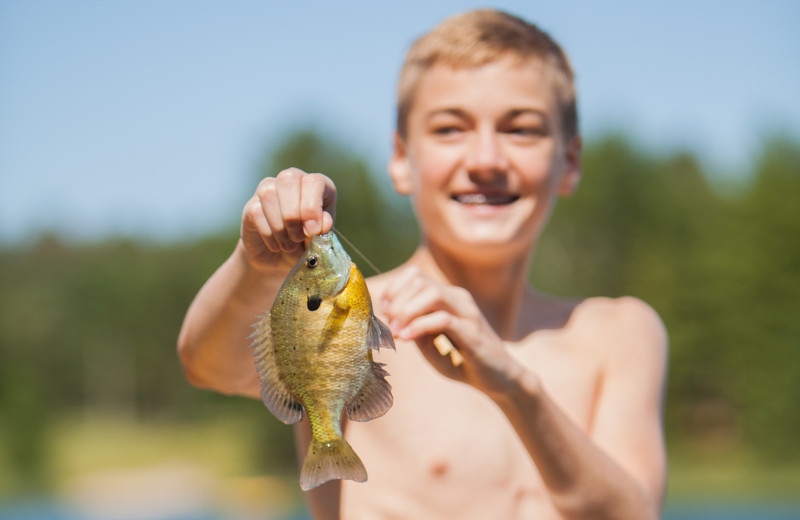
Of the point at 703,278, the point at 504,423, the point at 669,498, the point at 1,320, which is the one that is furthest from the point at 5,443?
the point at 504,423

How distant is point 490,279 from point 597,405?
0.60m

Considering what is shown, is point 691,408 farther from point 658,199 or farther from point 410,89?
point 410,89

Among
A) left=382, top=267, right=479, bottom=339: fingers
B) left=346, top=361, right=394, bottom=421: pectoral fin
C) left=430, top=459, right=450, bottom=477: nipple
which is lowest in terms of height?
left=430, top=459, right=450, bottom=477: nipple

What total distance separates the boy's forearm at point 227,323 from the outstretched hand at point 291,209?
268 millimetres

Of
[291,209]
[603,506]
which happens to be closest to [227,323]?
[291,209]

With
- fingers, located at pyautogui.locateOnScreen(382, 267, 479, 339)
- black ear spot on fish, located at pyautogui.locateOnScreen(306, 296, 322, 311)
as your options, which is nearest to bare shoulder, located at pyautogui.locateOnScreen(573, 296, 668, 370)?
fingers, located at pyautogui.locateOnScreen(382, 267, 479, 339)

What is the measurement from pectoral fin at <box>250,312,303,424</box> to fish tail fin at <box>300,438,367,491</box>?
78 mm

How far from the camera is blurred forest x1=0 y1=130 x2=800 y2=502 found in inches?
880

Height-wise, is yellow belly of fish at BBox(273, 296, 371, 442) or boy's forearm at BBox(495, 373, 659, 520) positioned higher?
yellow belly of fish at BBox(273, 296, 371, 442)

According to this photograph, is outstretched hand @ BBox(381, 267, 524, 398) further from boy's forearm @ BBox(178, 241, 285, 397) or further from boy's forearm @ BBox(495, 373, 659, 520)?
boy's forearm @ BBox(178, 241, 285, 397)

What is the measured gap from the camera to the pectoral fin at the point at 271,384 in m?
1.66

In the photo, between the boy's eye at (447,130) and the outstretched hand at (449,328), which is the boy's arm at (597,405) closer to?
the outstretched hand at (449,328)

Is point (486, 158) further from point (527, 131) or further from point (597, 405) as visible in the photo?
point (597, 405)

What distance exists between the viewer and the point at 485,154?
106 inches
